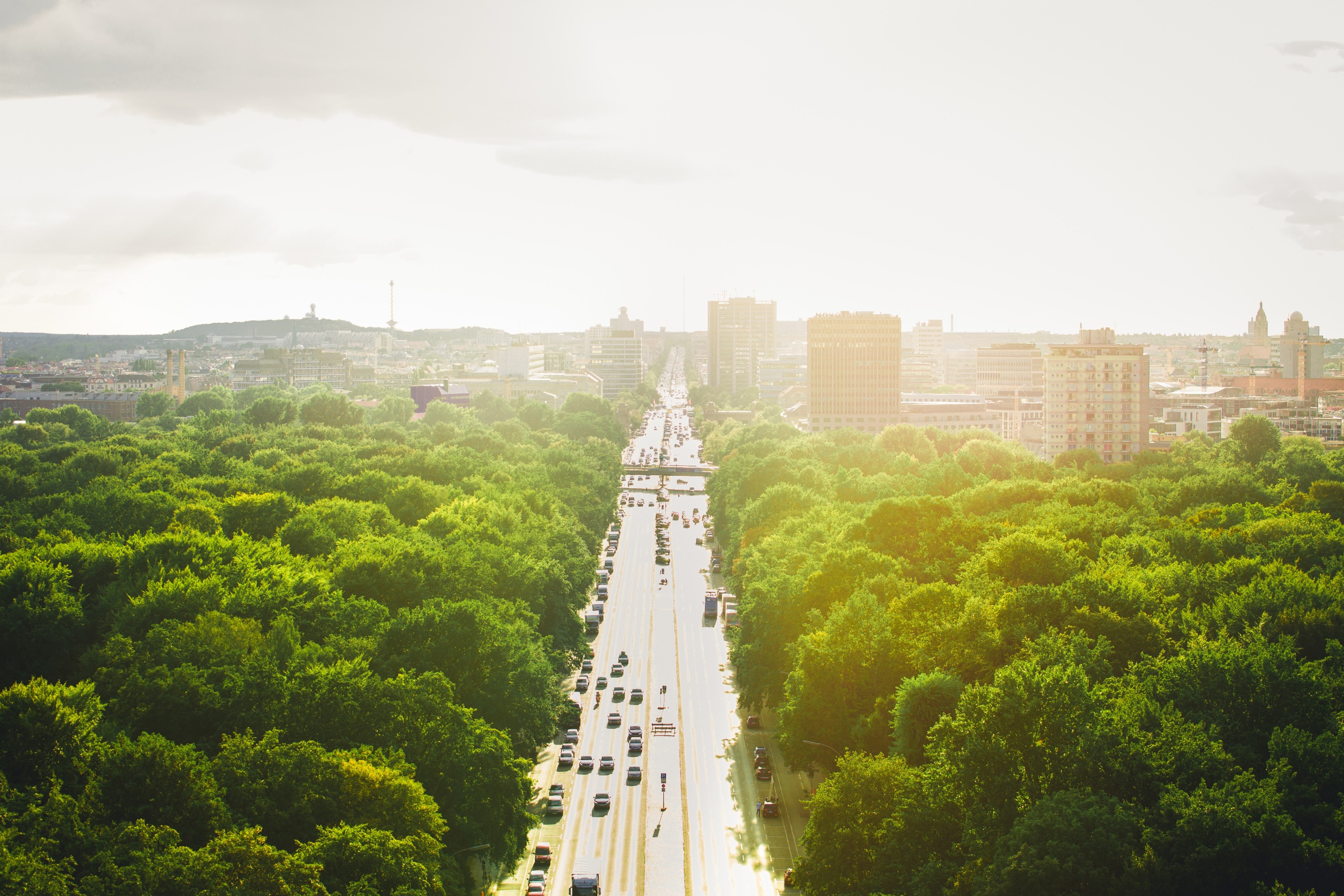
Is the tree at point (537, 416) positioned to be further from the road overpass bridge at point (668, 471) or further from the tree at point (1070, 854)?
the tree at point (1070, 854)

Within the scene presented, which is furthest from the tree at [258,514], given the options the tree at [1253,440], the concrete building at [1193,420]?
the concrete building at [1193,420]

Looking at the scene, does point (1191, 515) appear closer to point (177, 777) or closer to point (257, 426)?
point (177, 777)

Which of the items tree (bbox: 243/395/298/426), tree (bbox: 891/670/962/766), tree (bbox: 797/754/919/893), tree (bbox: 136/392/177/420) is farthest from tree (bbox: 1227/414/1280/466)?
tree (bbox: 136/392/177/420)

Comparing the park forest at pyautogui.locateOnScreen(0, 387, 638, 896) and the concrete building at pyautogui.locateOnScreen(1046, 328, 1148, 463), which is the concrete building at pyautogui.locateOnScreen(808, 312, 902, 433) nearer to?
the concrete building at pyautogui.locateOnScreen(1046, 328, 1148, 463)

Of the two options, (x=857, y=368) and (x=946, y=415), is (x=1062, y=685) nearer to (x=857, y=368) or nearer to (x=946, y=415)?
(x=857, y=368)

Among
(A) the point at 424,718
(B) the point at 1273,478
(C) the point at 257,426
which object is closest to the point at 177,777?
(A) the point at 424,718
